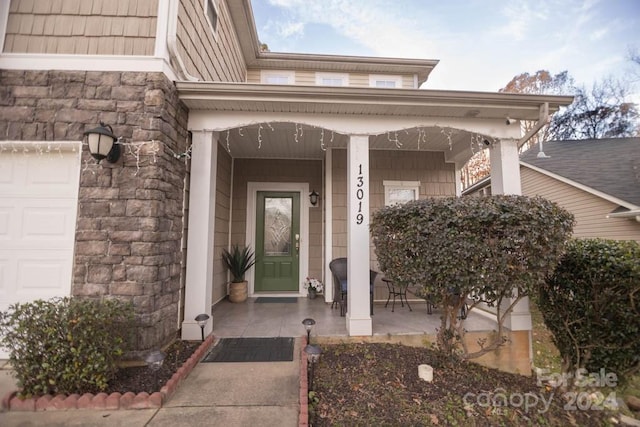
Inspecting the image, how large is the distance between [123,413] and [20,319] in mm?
1143

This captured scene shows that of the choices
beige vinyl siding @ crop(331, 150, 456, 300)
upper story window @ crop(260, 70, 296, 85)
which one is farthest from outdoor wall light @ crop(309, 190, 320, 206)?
upper story window @ crop(260, 70, 296, 85)

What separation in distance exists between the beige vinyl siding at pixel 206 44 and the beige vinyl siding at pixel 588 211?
8.45 metres

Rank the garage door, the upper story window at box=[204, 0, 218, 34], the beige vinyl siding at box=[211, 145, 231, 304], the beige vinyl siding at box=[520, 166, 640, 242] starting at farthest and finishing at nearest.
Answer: the beige vinyl siding at box=[520, 166, 640, 242] < the beige vinyl siding at box=[211, 145, 231, 304] < the upper story window at box=[204, 0, 218, 34] < the garage door

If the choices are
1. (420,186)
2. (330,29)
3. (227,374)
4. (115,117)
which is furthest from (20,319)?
(330,29)

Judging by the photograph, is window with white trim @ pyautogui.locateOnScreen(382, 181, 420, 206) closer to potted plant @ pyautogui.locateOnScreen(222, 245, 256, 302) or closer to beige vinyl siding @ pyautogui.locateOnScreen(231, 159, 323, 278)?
beige vinyl siding @ pyautogui.locateOnScreen(231, 159, 323, 278)

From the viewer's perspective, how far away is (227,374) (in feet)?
8.04

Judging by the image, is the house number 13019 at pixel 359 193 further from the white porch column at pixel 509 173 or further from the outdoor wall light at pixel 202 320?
the outdoor wall light at pixel 202 320

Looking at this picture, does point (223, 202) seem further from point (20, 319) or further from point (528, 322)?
point (528, 322)

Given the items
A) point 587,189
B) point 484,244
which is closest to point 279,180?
point 484,244

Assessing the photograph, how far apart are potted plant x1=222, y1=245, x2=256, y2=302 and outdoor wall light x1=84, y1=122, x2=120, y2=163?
2.62 meters

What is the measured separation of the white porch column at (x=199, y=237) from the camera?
307cm

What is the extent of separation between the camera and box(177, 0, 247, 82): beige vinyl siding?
10.7 ft

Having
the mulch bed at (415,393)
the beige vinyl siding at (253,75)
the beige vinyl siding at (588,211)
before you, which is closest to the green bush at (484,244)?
the mulch bed at (415,393)

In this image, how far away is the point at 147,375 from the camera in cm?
235
